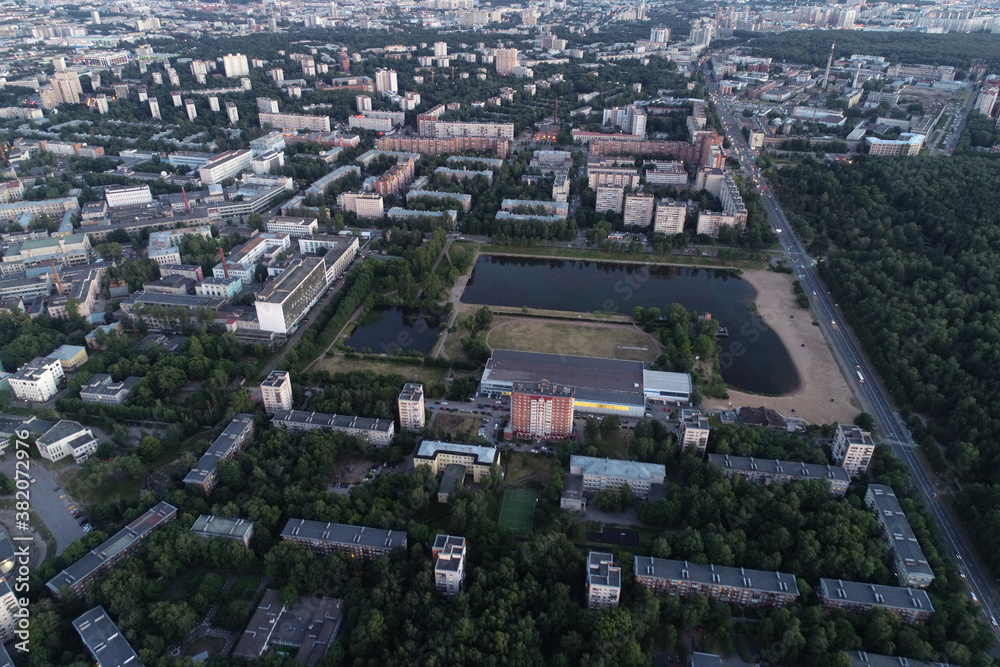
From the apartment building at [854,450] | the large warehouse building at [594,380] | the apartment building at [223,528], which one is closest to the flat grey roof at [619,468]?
the large warehouse building at [594,380]

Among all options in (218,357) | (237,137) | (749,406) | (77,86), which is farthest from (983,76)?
(77,86)

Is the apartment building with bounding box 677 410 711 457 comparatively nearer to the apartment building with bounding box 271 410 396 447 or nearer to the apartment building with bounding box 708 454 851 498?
the apartment building with bounding box 708 454 851 498

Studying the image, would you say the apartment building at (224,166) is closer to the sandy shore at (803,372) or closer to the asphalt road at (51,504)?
the asphalt road at (51,504)

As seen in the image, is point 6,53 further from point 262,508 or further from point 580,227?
point 262,508

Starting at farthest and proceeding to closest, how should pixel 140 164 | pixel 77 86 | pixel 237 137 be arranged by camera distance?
1. pixel 77 86
2. pixel 237 137
3. pixel 140 164

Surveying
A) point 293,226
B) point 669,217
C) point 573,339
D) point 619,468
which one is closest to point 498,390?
point 573,339

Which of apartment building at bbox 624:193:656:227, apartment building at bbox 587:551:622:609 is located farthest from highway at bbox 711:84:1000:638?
apartment building at bbox 587:551:622:609

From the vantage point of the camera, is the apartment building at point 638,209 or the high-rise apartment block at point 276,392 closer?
the high-rise apartment block at point 276,392
